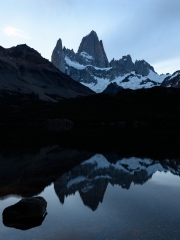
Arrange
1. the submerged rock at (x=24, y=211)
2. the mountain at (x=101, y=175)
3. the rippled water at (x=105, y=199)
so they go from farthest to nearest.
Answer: the mountain at (x=101, y=175) → the submerged rock at (x=24, y=211) → the rippled water at (x=105, y=199)

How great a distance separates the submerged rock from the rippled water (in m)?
0.95

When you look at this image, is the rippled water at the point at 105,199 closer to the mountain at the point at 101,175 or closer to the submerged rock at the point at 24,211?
the mountain at the point at 101,175

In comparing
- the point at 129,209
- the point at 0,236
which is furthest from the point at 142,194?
the point at 0,236

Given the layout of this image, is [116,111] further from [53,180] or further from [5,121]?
[53,180]

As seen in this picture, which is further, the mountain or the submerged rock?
the mountain

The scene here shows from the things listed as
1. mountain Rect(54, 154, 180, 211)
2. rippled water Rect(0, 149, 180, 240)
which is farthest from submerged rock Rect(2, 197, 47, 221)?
mountain Rect(54, 154, 180, 211)

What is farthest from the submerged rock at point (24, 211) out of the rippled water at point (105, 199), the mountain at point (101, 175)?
the mountain at point (101, 175)

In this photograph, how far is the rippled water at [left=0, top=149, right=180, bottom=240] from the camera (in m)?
18.6

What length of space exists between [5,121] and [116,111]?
7273cm

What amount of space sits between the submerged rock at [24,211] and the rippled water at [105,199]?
0.95m

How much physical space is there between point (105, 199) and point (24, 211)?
8182 millimetres

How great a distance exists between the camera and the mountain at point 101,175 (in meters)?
27.7

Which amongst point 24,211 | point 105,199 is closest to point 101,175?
point 105,199

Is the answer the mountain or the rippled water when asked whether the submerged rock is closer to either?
the rippled water
